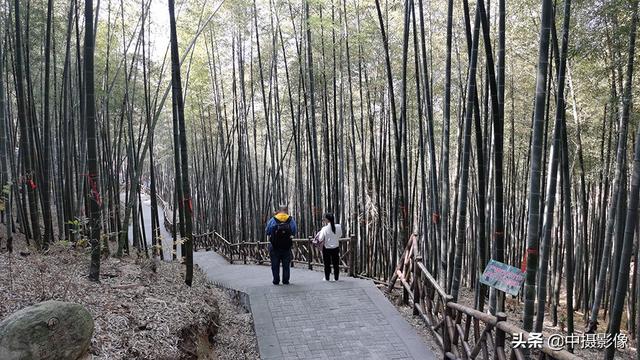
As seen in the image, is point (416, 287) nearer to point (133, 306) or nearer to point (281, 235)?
point (281, 235)

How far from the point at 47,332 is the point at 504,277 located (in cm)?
282

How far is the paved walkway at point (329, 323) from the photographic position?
394 centimetres

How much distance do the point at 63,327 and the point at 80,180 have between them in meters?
4.73

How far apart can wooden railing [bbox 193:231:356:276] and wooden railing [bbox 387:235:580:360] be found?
1.03 metres

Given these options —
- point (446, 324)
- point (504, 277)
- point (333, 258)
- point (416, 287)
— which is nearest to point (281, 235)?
point (333, 258)

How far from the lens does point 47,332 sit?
2582 mm

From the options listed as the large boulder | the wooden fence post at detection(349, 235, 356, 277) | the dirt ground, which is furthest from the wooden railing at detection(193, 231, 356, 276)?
the large boulder

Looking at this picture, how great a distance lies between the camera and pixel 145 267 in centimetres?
492

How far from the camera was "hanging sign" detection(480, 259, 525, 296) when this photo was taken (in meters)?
3.14

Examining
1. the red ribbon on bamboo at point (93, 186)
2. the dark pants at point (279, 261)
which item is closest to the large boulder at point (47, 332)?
the red ribbon on bamboo at point (93, 186)

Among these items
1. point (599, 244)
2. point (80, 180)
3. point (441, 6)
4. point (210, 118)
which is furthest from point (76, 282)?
point (210, 118)

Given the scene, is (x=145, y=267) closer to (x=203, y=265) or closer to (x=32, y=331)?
(x=32, y=331)

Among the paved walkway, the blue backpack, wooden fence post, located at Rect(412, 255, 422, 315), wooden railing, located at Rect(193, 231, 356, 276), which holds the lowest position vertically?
wooden railing, located at Rect(193, 231, 356, 276)

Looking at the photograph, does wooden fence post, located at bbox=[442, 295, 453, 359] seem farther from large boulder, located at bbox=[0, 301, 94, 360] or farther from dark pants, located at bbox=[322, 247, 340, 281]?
large boulder, located at bbox=[0, 301, 94, 360]
